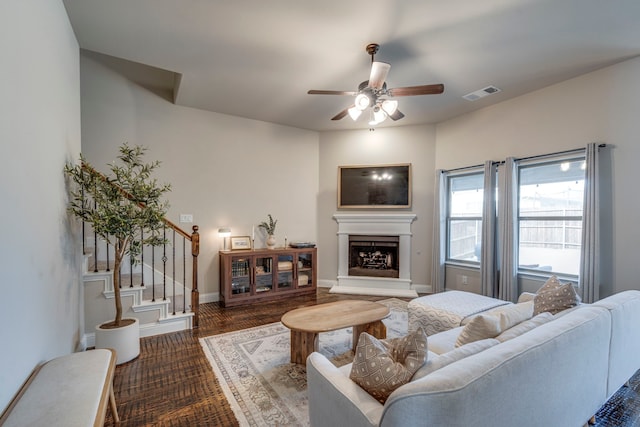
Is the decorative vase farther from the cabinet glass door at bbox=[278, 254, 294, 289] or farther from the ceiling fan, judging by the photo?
the ceiling fan

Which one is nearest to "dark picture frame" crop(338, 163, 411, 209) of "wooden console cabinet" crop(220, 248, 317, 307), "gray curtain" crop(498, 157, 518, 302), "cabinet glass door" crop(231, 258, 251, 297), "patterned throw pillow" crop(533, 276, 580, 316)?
"wooden console cabinet" crop(220, 248, 317, 307)

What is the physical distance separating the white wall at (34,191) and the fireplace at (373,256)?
4239mm

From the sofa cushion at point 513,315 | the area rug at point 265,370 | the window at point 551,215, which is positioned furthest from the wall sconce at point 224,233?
the window at point 551,215

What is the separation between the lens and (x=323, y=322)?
260 cm

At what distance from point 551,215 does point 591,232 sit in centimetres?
66

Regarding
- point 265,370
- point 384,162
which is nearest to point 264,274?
point 265,370

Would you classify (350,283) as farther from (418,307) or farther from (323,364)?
(323,364)

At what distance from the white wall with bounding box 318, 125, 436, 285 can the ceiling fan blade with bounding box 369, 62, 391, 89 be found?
2.80 meters

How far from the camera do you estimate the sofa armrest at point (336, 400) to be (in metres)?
1.19

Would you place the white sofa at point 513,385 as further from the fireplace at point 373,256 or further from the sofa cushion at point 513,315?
the fireplace at point 373,256

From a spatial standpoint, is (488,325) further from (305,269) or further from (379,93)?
(305,269)

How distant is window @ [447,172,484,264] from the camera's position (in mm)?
4875

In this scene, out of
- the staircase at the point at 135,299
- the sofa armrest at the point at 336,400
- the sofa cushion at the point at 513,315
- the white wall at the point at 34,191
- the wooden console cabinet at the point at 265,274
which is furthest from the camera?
the wooden console cabinet at the point at 265,274

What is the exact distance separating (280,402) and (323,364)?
38.3 inches
